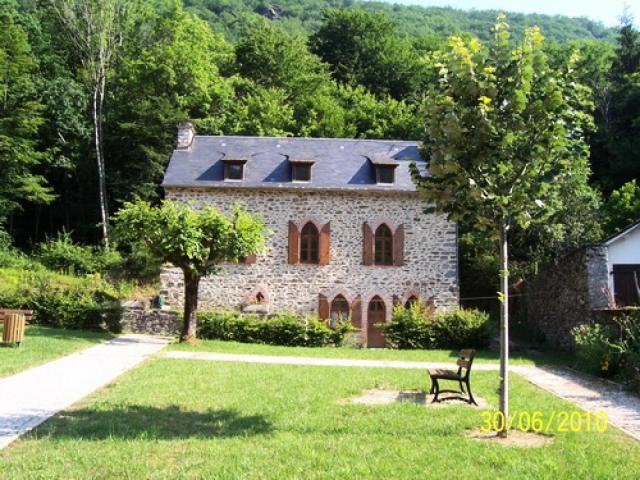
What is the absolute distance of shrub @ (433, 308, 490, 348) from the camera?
59.0ft

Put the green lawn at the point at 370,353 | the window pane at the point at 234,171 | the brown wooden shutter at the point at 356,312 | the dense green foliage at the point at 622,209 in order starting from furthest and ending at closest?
the dense green foliage at the point at 622,209 < the window pane at the point at 234,171 < the brown wooden shutter at the point at 356,312 < the green lawn at the point at 370,353

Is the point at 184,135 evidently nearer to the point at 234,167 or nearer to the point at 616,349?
the point at 234,167

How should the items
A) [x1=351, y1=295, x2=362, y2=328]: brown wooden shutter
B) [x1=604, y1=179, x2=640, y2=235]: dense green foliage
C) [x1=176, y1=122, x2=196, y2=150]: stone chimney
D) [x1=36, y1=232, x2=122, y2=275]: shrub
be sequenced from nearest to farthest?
[x1=351, y1=295, x2=362, y2=328]: brown wooden shutter, [x1=176, y1=122, x2=196, y2=150]: stone chimney, [x1=604, y1=179, x2=640, y2=235]: dense green foliage, [x1=36, y1=232, x2=122, y2=275]: shrub

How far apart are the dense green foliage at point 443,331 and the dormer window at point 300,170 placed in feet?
22.1

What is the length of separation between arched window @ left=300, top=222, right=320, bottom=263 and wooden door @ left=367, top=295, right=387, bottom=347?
9.18 ft

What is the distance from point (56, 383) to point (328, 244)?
13025 mm

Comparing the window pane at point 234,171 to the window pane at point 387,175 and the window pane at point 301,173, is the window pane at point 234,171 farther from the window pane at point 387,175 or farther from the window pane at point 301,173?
the window pane at point 387,175

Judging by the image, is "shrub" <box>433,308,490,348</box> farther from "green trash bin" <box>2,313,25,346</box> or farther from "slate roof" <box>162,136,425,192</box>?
"green trash bin" <box>2,313,25,346</box>

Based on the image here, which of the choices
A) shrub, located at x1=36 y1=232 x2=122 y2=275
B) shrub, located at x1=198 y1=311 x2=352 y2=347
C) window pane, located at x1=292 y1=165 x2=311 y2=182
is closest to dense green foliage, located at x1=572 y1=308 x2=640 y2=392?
shrub, located at x1=198 y1=311 x2=352 y2=347

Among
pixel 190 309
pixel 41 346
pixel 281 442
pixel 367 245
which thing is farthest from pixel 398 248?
pixel 281 442

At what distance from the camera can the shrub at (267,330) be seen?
17891mm

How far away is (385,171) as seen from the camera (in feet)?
72.0

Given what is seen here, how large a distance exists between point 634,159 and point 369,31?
2137cm

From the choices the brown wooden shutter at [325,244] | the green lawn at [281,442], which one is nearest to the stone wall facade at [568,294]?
the green lawn at [281,442]
